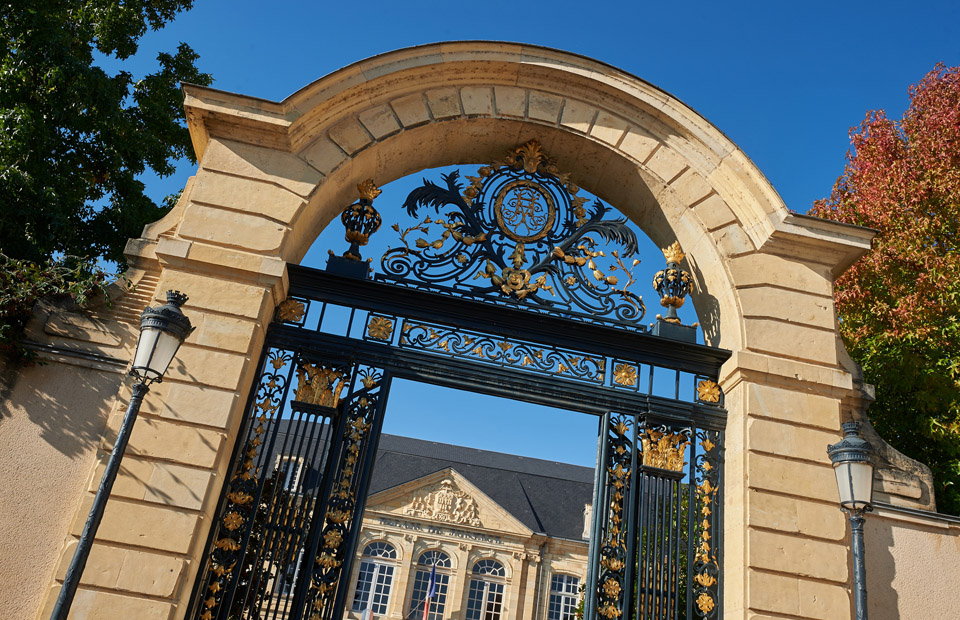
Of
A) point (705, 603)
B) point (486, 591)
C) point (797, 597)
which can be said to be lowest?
point (705, 603)

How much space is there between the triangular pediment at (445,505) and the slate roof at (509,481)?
968mm

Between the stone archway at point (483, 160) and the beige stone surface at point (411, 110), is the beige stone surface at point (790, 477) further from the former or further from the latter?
the beige stone surface at point (411, 110)

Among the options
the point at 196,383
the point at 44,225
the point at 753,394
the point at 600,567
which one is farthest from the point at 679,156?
the point at 44,225

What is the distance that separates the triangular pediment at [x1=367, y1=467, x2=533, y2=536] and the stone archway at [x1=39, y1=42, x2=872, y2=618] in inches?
951

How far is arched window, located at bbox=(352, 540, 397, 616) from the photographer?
28.6m

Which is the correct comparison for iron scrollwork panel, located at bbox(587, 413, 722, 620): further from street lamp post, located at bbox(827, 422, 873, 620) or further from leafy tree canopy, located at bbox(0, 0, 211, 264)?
leafy tree canopy, located at bbox(0, 0, 211, 264)

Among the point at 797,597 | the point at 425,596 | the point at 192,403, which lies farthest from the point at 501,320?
the point at 425,596

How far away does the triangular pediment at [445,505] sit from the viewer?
3012 cm

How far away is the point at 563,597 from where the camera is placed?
29.8 meters

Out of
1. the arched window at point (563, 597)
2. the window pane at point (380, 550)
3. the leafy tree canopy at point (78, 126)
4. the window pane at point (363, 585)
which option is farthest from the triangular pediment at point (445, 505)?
the leafy tree canopy at point (78, 126)

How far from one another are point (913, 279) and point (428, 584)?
22705 millimetres

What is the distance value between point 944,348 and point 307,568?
8.84m

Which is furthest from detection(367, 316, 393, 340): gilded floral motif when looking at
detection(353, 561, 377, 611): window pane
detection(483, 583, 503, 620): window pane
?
detection(483, 583, 503, 620): window pane

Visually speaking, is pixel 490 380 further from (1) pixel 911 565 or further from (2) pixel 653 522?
(1) pixel 911 565
